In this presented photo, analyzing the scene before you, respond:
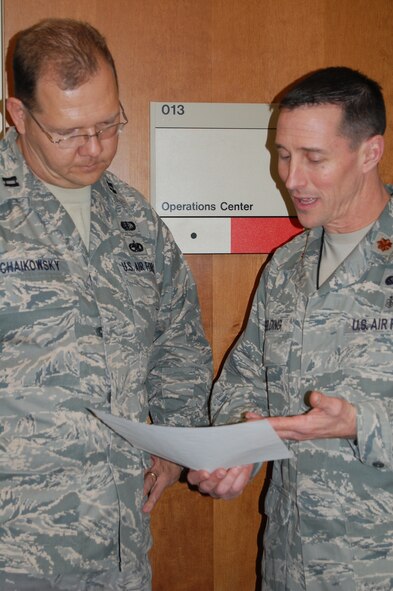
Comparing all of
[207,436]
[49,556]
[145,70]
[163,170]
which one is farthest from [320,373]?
[145,70]

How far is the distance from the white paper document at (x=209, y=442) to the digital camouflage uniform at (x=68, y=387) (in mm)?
117

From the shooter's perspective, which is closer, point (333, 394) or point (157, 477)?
point (333, 394)

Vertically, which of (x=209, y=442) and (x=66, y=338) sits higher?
(x=66, y=338)

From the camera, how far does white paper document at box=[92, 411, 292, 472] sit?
119 cm

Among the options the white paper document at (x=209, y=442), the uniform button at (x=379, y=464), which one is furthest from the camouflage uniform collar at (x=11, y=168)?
the uniform button at (x=379, y=464)

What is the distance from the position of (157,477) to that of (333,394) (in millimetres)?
539

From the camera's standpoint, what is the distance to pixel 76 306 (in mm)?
1502

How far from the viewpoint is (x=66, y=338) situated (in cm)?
147

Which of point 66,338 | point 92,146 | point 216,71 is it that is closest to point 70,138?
point 92,146

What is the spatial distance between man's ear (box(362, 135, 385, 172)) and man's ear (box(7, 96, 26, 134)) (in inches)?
30.8

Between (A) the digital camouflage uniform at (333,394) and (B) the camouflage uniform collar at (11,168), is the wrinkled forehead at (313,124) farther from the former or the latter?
(B) the camouflage uniform collar at (11,168)

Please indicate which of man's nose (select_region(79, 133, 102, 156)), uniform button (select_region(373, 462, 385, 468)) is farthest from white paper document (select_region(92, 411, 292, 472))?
man's nose (select_region(79, 133, 102, 156))

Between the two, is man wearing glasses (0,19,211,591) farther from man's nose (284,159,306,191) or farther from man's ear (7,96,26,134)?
man's nose (284,159,306,191)

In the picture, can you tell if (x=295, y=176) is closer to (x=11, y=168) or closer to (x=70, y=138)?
(x=70, y=138)
